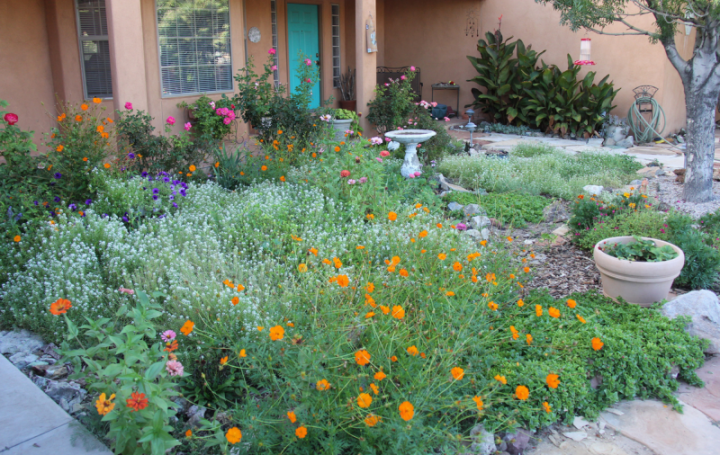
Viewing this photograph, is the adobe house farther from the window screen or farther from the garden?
the garden

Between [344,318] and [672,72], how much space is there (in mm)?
10350

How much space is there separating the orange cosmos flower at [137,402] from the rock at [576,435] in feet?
5.80

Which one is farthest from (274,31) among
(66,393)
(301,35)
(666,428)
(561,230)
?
(666,428)

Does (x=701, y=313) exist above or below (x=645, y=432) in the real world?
above

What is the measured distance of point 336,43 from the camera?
10477mm

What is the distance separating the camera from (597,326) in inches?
112

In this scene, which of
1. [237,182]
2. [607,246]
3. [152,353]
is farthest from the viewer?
[237,182]

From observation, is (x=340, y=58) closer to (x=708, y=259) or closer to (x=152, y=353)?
(x=708, y=259)

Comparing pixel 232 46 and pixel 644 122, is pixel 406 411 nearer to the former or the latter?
pixel 232 46

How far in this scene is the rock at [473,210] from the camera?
5.10m

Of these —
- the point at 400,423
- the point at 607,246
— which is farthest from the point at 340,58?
the point at 400,423

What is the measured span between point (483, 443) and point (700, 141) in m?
4.84

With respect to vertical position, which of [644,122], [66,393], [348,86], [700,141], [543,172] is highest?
[348,86]

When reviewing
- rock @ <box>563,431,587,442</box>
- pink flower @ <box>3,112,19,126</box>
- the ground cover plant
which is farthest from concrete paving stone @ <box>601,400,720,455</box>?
pink flower @ <box>3,112,19,126</box>
